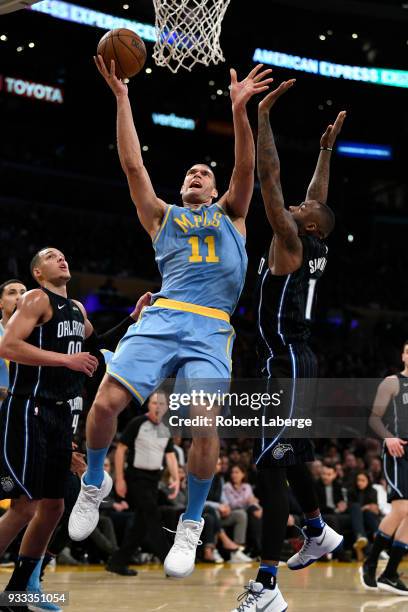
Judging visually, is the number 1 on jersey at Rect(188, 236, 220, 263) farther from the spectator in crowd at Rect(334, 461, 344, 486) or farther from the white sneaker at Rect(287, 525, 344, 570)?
the spectator in crowd at Rect(334, 461, 344, 486)

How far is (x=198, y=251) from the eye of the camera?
5395mm

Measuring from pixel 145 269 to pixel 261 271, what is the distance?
65.0 feet

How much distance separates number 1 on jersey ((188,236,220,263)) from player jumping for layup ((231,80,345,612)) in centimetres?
54

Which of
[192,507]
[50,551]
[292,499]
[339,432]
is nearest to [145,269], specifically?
[339,432]

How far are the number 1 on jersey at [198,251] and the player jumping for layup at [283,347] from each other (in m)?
0.54

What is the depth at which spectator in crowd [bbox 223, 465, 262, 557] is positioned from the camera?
12.1 meters

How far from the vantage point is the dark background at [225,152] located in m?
21.6

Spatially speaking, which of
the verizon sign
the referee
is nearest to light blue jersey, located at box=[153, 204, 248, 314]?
the referee

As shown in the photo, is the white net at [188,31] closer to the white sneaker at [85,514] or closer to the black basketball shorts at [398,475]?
the white sneaker at [85,514]

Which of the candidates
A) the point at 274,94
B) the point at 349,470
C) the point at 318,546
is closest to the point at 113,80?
the point at 274,94

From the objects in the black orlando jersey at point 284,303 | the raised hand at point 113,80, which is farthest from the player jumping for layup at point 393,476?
the raised hand at point 113,80

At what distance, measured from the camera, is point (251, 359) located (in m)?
21.3

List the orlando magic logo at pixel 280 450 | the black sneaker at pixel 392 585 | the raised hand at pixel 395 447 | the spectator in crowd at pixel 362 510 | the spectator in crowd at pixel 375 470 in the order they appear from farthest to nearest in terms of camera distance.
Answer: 1. the spectator in crowd at pixel 375 470
2. the spectator in crowd at pixel 362 510
3. the black sneaker at pixel 392 585
4. the raised hand at pixel 395 447
5. the orlando magic logo at pixel 280 450

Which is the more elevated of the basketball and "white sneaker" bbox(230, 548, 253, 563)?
the basketball
